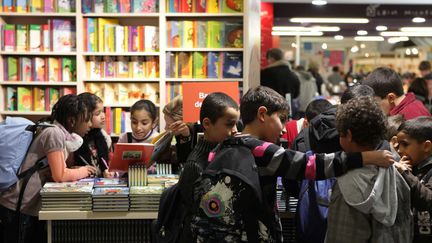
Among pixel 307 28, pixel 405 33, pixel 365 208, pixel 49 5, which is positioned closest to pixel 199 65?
pixel 49 5

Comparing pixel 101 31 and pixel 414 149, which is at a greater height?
pixel 101 31

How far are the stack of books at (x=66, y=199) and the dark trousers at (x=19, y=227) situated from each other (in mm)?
327

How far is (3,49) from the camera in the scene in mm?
6402

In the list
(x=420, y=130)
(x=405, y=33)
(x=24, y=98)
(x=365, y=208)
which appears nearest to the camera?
(x=365, y=208)

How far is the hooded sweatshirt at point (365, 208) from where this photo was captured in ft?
7.97

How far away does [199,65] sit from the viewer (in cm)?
638

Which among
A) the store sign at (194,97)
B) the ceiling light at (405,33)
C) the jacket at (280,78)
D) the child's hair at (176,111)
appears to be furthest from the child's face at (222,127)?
the ceiling light at (405,33)

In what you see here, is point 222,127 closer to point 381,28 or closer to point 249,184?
point 249,184

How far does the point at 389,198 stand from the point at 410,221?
22cm

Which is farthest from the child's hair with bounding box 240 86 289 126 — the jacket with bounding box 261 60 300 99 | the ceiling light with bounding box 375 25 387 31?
the ceiling light with bounding box 375 25 387 31

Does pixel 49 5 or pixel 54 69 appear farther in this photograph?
pixel 54 69

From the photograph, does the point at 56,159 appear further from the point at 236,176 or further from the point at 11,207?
the point at 236,176

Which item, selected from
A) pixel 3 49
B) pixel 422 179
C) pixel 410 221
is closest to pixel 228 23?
pixel 3 49

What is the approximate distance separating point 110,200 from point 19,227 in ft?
2.19
